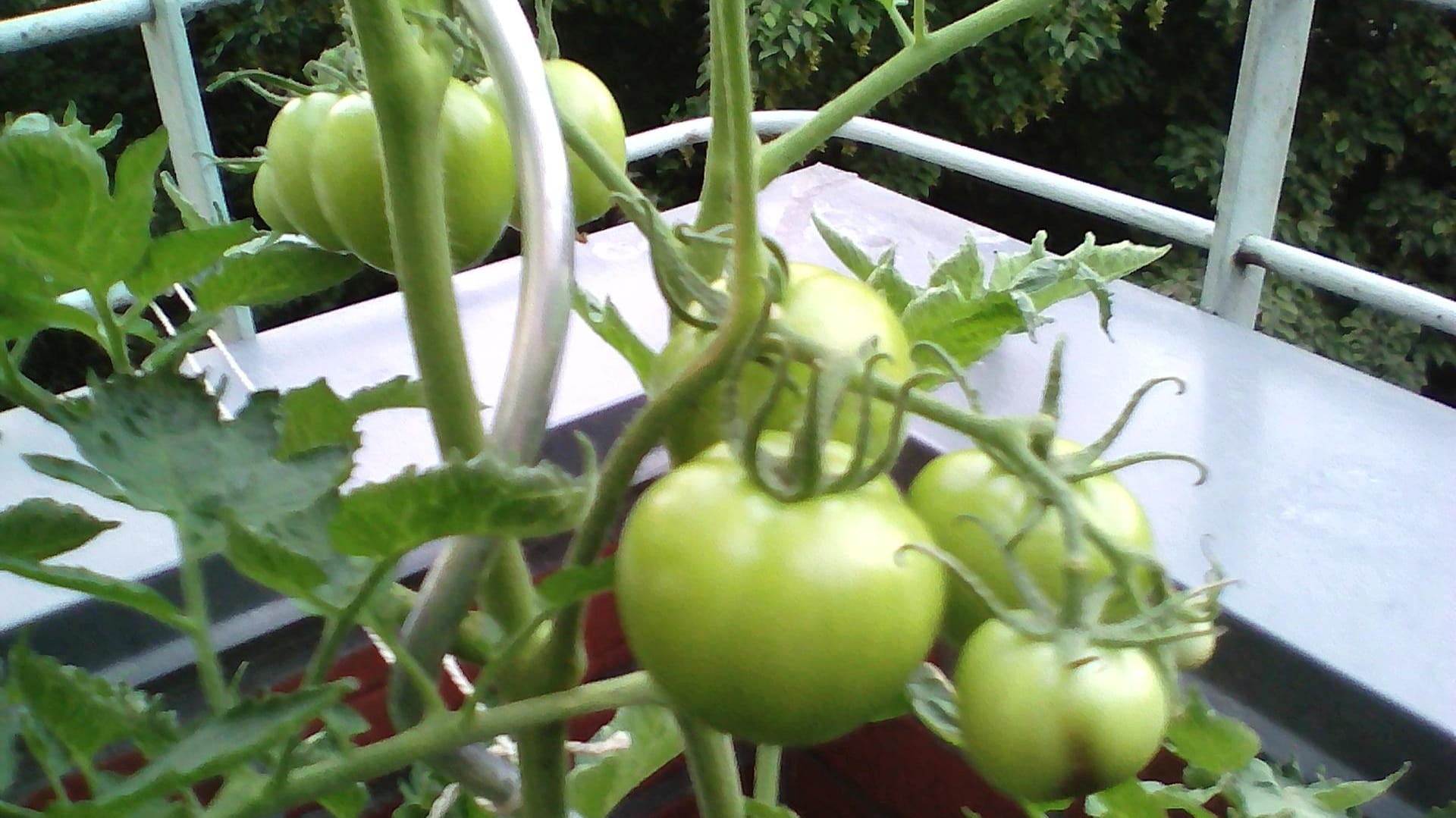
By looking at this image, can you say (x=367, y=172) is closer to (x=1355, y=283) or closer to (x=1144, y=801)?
(x=1144, y=801)

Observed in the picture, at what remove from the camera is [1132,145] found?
12.2 ft

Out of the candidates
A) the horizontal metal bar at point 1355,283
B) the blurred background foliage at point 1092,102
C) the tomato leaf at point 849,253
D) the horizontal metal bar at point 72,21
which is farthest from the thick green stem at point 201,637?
the blurred background foliage at point 1092,102

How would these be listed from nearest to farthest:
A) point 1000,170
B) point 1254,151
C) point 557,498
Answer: point 557,498 → point 1254,151 → point 1000,170

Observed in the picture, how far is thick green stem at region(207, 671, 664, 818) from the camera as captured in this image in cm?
28

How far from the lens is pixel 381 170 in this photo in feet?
1.05

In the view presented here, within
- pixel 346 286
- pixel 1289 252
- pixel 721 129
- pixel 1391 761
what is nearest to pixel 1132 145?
pixel 346 286

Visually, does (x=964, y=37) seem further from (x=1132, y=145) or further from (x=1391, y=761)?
(x=1132, y=145)

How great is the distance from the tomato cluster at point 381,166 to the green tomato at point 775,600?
113mm

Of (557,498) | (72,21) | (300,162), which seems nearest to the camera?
(557,498)

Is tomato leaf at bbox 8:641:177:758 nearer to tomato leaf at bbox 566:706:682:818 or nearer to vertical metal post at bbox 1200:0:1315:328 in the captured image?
tomato leaf at bbox 566:706:682:818

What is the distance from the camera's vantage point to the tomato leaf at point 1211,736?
0.37 m

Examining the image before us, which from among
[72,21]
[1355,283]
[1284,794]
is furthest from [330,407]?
[1355,283]

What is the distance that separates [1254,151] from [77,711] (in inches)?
37.0

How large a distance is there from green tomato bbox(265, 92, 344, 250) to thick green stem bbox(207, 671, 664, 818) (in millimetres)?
146
